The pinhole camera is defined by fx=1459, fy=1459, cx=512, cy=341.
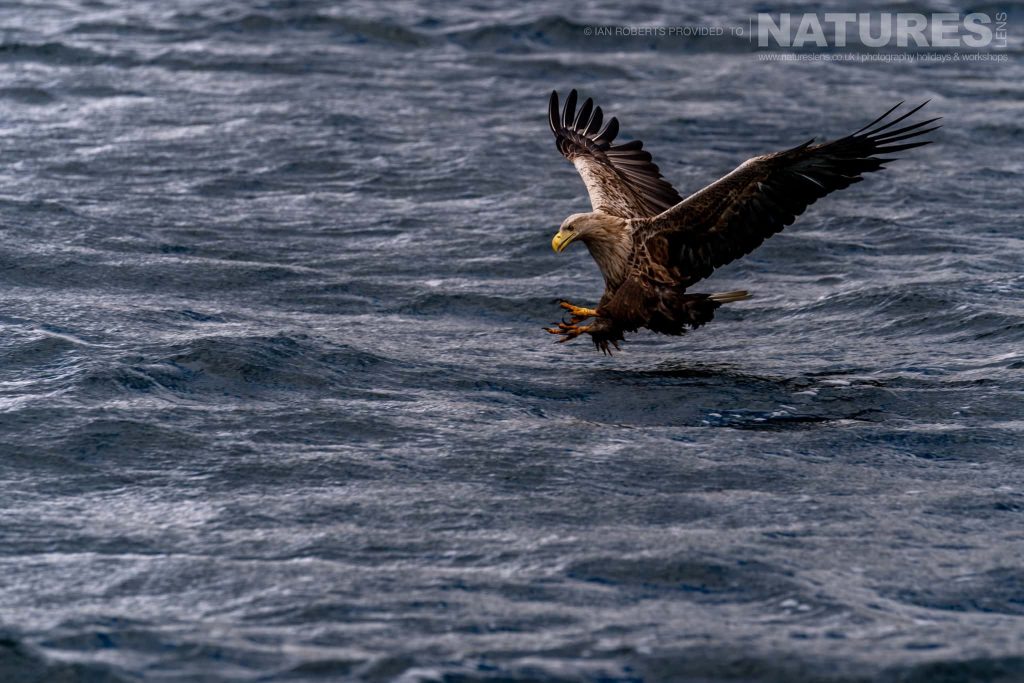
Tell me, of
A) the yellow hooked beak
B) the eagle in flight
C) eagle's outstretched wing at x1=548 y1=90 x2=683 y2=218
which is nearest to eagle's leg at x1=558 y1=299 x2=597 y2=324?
the eagle in flight

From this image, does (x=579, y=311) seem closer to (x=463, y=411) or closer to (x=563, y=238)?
(x=563, y=238)

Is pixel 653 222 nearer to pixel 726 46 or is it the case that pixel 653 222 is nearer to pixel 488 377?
pixel 488 377

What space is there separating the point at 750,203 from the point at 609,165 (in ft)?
A: 5.08

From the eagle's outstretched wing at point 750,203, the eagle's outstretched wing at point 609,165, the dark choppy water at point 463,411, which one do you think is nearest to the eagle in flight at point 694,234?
the eagle's outstretched wing at point 750,203

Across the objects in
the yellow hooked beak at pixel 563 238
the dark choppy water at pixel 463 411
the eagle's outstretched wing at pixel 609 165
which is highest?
the eagle's outstretched wing at pixel 609 165

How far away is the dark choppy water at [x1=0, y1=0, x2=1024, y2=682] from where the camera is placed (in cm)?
427

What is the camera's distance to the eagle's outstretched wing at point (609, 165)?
7688 millimetres

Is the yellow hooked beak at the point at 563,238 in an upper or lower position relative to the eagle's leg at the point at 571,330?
upper

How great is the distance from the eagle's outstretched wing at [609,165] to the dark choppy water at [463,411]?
73cm

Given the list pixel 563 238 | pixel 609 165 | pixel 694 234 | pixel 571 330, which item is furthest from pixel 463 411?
pixel 609 165

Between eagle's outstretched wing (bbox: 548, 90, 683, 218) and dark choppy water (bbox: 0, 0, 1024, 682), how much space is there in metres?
0.73

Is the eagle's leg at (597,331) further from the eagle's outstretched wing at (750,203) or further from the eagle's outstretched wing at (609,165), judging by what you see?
the eagle's outstretched wing at (609,165)

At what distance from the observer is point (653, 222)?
6.90 meters

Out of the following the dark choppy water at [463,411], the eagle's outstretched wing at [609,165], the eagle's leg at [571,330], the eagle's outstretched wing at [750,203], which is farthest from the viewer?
the eagle's outstretched wing at [609,165]
